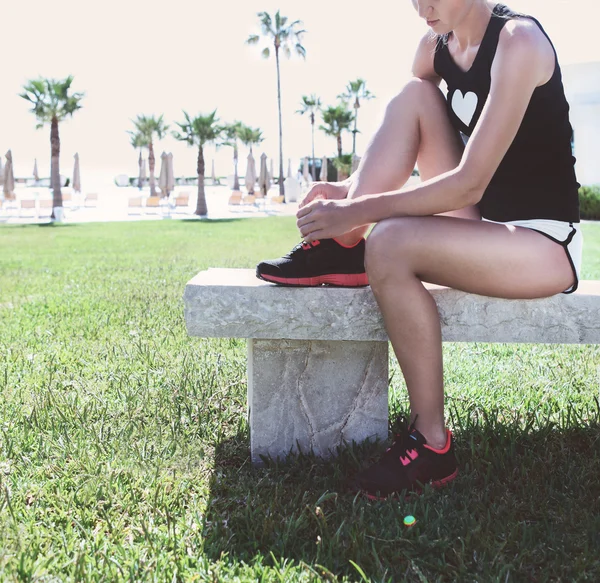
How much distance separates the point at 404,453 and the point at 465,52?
1.26 m

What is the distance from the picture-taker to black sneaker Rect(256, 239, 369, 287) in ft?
7.13

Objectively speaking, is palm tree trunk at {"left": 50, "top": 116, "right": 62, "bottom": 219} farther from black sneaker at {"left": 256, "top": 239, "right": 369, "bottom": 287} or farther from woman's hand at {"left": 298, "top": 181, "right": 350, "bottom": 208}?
black sneaker at {"left": 256, "top": 239, "right": 369, "bottom": 287}

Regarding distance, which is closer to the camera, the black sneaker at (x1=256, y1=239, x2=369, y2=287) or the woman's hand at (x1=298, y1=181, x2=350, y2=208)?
the black sneaker at (x1=256, y1=239, x2=369, y2=287)

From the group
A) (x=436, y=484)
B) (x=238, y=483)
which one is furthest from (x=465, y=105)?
(x=238, y=483)

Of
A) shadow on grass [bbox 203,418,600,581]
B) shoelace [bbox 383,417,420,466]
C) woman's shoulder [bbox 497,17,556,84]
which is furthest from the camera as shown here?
shoelace [bbox 383,417,420,466]

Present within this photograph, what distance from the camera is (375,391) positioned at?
2.39m

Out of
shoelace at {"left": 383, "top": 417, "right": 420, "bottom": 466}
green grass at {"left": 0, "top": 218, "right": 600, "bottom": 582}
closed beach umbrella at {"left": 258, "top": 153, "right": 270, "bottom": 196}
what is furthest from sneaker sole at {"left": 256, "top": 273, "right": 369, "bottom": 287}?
closed beach umbrella at {"left": 258, "top": 153, "right": 270, "bottom": 196}

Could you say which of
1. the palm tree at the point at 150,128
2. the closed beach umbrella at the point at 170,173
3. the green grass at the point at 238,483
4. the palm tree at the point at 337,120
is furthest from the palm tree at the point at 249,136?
the green grass at the point at 238,483

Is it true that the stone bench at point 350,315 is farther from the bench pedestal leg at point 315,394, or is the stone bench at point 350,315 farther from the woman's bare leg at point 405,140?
the woman's bare leg at point 405,140

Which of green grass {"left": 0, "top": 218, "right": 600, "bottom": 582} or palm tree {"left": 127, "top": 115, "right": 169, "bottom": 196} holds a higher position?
palm tree {"left": 127, "top": 115, "right": 169, "bottom": 196}

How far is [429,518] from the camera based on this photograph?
6.40 ft

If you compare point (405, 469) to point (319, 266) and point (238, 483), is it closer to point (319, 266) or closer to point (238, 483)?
point (238, 483)

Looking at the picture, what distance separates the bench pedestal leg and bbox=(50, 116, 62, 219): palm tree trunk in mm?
25541

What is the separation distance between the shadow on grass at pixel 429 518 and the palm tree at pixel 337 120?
50493 millimetres
